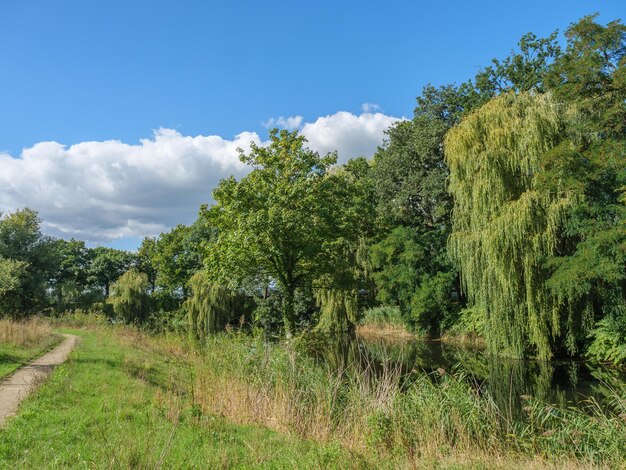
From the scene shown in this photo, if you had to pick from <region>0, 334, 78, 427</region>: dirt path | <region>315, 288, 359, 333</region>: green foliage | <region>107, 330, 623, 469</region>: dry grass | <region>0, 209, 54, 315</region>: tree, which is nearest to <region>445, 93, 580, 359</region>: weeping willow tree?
<region>107, 330, 623, 469</region>: dry grass

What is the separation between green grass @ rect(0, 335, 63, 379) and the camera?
9.32m

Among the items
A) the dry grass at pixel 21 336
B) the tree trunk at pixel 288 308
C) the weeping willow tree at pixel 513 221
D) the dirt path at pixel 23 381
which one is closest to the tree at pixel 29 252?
the dry grass at pixel 21 336

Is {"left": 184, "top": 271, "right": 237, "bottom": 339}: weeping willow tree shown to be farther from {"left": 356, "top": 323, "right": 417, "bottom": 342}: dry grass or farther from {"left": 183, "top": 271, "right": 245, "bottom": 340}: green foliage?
{"left": 356, "top": 323, "right": 417, "bottom": 342}: dry grass

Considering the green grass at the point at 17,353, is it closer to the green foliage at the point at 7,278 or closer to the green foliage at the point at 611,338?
the green foliage at the point at 7,278

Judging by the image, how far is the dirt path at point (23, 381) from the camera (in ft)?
21.0

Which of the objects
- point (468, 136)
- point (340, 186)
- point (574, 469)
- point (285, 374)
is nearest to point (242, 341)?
point (285, 374)

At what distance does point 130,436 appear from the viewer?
516 centimetres

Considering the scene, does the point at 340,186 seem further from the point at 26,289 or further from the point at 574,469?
the point at 26,289

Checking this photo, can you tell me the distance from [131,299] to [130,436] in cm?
2609

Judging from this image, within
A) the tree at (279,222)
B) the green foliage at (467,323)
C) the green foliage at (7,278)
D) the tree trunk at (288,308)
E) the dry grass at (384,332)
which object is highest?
the tree at (279,222)

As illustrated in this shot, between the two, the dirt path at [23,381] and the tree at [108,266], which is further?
the tree at [108,266]

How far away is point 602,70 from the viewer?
15.8m

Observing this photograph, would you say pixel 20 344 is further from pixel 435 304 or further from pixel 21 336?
pixel 435 304

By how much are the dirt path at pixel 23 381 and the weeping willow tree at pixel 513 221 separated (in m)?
14.0
